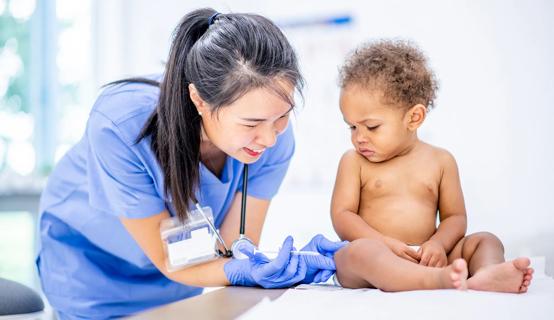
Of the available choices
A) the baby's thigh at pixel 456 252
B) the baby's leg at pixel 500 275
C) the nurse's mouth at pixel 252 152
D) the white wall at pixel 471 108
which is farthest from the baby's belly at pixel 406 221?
the white wall at pixel 471 108

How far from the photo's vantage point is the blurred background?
2463 mm

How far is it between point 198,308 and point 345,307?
281 mm

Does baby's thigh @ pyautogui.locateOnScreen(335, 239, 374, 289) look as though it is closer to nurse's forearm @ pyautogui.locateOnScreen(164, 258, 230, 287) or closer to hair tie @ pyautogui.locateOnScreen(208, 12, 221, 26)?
nurse's forearm @ pyautogui.locateOnScreen(164, 258, 230, 287)

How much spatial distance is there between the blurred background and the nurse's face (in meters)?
0.46

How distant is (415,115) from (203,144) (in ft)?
1.86

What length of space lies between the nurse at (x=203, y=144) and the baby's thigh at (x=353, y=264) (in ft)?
0.17

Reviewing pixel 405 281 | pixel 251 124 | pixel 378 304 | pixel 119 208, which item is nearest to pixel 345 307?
pixel 378 304

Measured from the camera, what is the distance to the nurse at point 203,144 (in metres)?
1.33

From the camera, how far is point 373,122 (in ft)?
5.00

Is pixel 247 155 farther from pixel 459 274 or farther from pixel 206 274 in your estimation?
pixel 459 274

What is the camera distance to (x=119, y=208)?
1418mm

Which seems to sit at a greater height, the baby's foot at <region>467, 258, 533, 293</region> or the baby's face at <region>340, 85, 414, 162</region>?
the baby's face at <region>340, 85, 414, 162</region>

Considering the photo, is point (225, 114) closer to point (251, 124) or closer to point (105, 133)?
point (251, 124)

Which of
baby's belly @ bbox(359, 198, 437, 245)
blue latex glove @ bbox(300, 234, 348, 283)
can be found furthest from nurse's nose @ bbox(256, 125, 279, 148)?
baby's belly @ bbox(359, 198, 437, 245)
